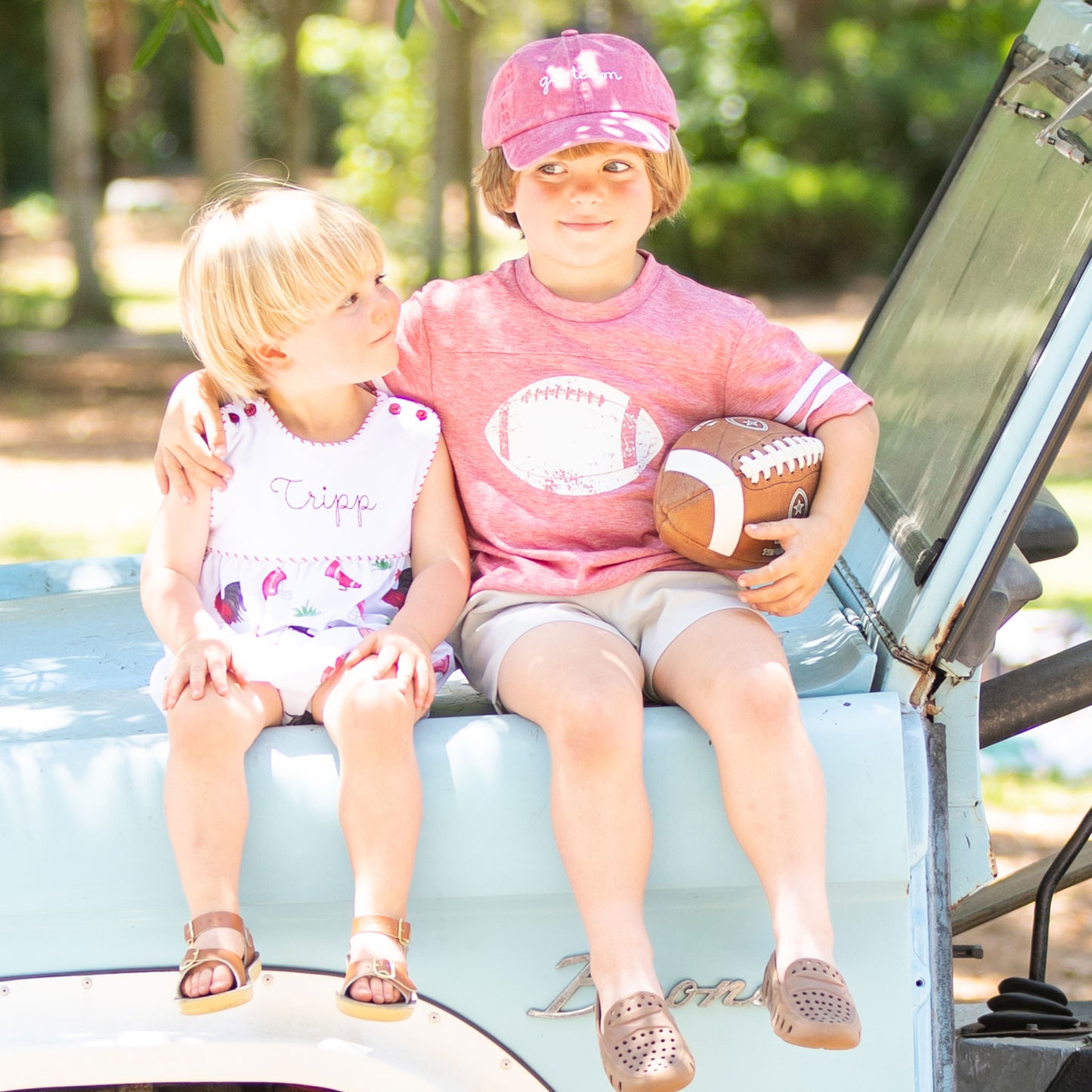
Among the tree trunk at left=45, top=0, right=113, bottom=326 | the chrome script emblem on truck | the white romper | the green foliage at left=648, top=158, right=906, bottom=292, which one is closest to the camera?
the chrome script emblem on truck

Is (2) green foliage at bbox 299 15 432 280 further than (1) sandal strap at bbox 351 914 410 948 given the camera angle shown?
Yes

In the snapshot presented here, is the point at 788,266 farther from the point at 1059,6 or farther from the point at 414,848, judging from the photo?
the point at 414,848

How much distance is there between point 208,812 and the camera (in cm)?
167

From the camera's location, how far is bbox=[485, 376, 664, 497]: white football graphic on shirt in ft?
7.30

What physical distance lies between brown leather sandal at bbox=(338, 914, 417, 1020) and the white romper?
0.54 metres

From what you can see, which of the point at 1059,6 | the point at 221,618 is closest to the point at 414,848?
the point at 221,618

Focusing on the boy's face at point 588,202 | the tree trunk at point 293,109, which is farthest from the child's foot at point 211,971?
the tree trunk at point 293,109

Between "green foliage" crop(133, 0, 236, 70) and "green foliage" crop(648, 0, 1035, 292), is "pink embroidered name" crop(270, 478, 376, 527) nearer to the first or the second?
"green foliage" crop(133, 0, 236, 70)

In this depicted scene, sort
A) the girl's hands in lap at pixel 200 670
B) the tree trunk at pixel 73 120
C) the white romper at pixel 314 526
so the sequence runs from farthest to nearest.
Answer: the tree trunk at pixel 73 120, the white romper at pixel 314 526, the girl's hands in lap at pixel 200 670

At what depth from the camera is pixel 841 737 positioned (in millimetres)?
1750

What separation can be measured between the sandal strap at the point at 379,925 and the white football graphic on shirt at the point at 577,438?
2.61ft

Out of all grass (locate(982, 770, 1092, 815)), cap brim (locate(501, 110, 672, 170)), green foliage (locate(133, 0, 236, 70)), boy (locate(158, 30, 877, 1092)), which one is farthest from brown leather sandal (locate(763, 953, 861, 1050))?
grass (locate(982, 770, 1092, 815))

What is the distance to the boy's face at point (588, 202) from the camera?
221 centimetres

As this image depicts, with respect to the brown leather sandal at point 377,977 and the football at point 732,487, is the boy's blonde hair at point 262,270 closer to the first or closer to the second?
the football at point 732,487
